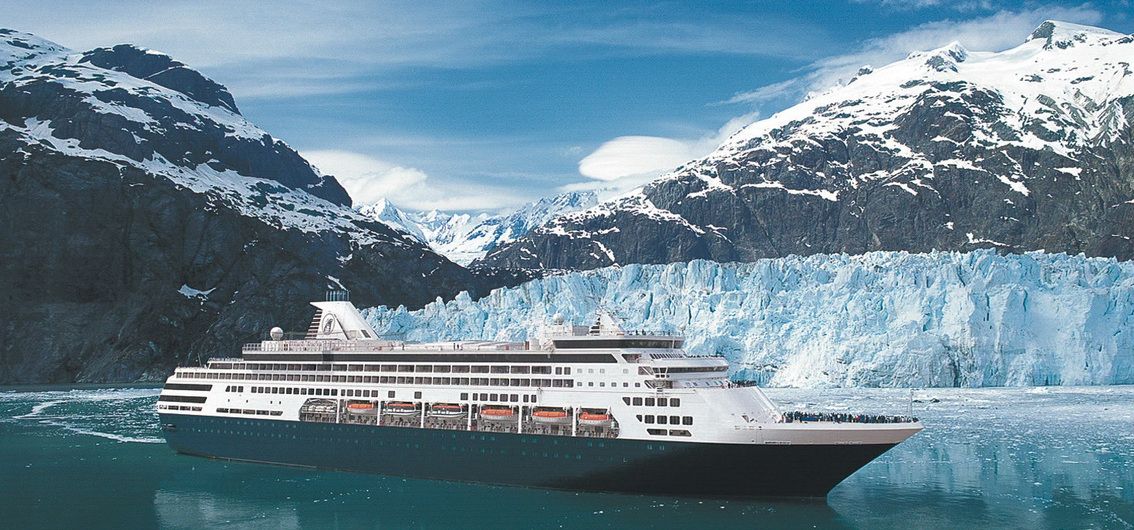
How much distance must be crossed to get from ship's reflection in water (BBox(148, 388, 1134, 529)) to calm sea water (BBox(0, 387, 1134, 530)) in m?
0.07

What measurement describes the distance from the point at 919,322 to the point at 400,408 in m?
48.7

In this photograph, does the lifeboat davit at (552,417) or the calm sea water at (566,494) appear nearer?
the calm sea water at (566,494)

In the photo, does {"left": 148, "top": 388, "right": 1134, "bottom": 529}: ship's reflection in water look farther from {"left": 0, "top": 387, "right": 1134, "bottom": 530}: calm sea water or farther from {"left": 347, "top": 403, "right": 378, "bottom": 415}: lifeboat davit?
{"left": 347, "top": 403, "right": 378, "bottom": 415}: lifeboat davit

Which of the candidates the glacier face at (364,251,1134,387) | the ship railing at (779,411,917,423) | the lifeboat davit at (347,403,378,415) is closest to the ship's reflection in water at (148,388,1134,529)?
the lifeboat davit at (347,403,378,415)

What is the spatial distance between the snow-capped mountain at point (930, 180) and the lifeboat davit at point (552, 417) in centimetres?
13242

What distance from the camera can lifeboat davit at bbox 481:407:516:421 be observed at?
34594 millimetres

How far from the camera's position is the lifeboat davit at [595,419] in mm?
32531

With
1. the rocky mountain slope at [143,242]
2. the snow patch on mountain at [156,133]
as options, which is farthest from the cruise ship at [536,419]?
the snow patch on mountain at [156,133]

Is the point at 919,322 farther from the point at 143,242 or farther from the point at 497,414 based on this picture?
the point at 143,242

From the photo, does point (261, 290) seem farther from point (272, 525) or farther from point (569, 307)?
point (272, 525)

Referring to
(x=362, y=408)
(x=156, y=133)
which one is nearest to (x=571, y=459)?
(x=362, y=408)

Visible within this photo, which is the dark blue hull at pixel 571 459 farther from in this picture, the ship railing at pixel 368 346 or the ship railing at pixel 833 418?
the ship railing at pixel 368 346

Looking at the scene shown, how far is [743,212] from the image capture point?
608 ft

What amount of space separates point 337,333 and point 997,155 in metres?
147
